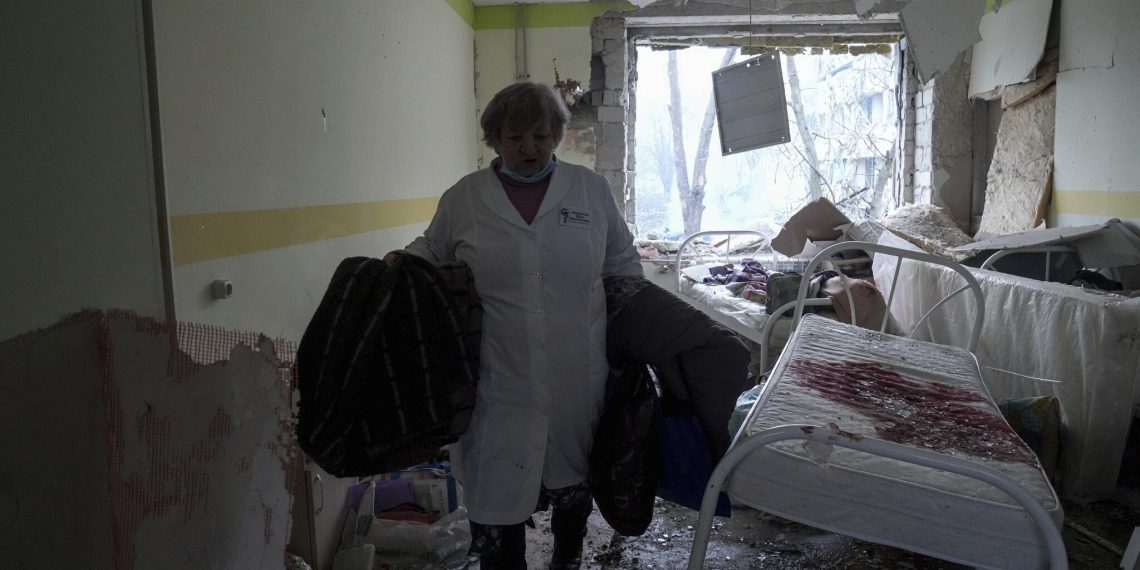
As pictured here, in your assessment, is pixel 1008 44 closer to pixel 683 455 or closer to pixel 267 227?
pixel 683 455

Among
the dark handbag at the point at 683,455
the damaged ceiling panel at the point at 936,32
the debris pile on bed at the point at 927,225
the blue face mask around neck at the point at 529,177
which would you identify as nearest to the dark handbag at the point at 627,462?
the dark handbag at the point at 683,455

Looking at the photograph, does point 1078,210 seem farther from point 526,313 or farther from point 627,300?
point 526,313

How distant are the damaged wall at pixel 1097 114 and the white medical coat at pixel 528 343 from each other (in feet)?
10.1

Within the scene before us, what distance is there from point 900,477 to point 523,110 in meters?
1.23

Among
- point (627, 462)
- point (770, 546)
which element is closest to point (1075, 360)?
A: point (770, 546)

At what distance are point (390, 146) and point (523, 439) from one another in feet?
6.98

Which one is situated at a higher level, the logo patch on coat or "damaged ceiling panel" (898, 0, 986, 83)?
"damaged ceiling panel" (898, 0, 986, 83)

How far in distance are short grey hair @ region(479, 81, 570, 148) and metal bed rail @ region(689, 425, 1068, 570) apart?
37.1 inches

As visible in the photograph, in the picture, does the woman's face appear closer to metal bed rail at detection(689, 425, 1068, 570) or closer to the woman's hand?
the woman's hand

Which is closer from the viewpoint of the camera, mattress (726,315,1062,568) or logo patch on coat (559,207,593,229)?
Result: mattress (726,315,1062,568)

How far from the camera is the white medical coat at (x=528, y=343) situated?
1.74 meters

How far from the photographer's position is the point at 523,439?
174 cm

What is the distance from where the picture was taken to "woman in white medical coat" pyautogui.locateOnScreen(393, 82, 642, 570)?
1.75m

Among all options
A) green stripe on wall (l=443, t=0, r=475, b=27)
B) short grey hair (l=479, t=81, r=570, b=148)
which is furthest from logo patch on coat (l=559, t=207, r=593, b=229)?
green stripe on wall (l=443, t=0, r=475, b=27)
